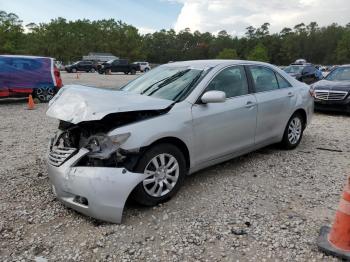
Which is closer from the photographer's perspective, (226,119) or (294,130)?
(226,119)

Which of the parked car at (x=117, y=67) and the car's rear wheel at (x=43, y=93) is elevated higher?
the parked car at (x=117, y=67)

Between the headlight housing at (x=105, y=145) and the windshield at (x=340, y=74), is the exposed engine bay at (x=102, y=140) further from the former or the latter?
the windshield at (x=340, y=74)

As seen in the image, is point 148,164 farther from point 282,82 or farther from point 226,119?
point 282,82

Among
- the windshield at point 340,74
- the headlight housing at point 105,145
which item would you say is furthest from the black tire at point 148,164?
the windshield at point 340,74

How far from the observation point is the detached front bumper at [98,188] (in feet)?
11.5

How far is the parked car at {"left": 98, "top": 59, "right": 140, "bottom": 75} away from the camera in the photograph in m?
41.8

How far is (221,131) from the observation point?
4.68m

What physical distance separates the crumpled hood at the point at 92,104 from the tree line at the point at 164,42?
75.8 metres

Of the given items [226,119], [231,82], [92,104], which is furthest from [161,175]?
[231,82]

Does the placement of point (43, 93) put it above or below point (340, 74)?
below

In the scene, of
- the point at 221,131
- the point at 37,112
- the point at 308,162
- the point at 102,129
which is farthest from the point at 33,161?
the point at 37,112

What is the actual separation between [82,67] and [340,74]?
3837 cm

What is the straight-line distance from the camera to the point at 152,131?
3865mm

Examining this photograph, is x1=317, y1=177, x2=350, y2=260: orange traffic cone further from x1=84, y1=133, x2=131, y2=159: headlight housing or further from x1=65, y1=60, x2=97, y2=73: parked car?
x1=65, y1=60, x2=97, y2=73: parked car
